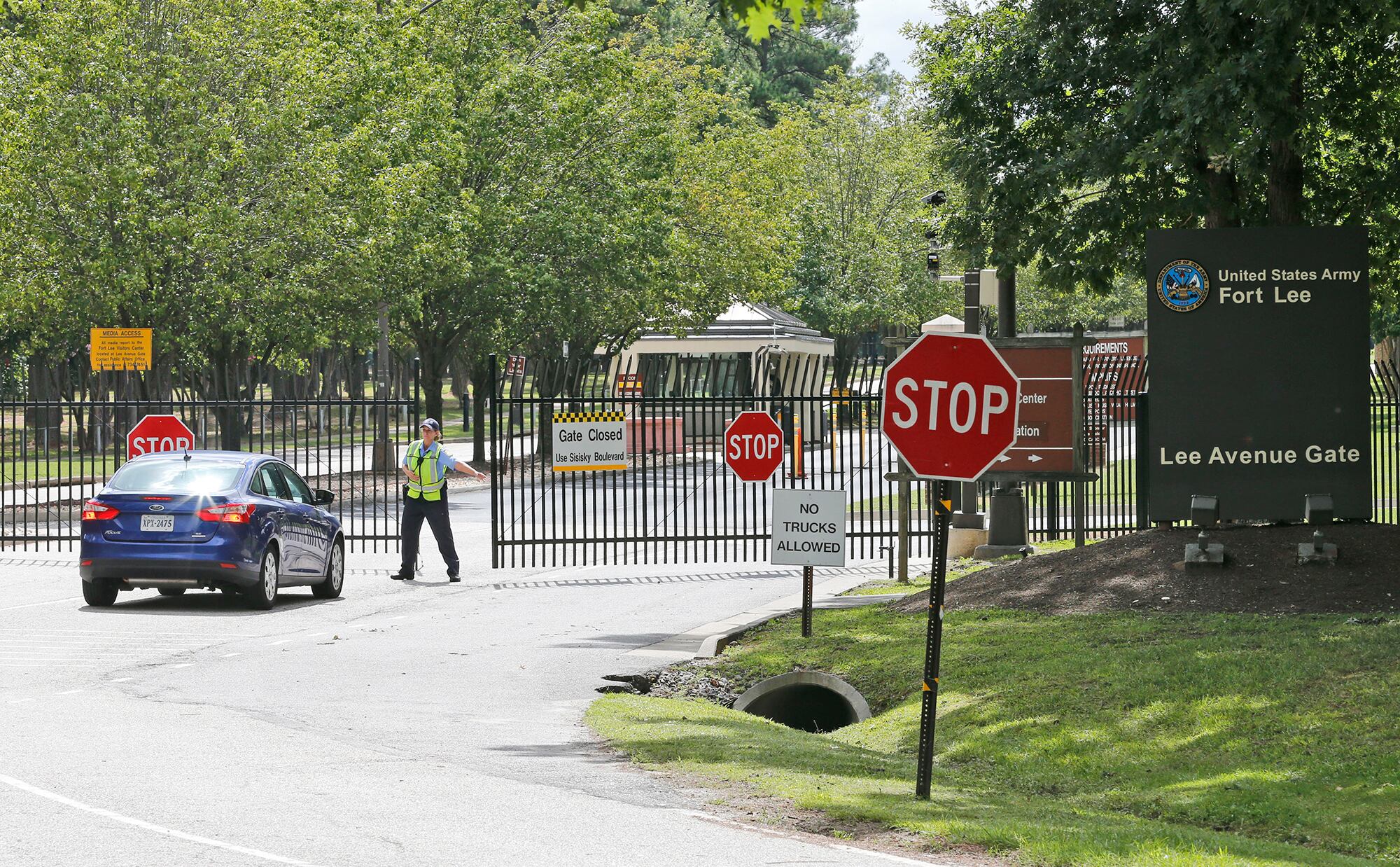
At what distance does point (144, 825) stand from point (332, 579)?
11304 millimetres

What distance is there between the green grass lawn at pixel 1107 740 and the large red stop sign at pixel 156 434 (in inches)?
431

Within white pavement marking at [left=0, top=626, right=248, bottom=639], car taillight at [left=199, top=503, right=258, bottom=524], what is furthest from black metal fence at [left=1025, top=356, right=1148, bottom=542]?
white pavement marking at [left=0, top=626, right=248, bottom=639]

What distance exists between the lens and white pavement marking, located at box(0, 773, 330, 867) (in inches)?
277

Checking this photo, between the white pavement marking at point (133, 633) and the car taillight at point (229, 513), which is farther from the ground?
the car taillight at point (229, 513)

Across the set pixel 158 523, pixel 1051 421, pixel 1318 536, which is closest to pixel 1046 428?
pixel 1051 421

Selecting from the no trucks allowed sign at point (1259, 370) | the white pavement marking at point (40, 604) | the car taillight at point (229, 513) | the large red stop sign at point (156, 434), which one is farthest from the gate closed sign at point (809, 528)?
the large red stop sign at point (156, 434)

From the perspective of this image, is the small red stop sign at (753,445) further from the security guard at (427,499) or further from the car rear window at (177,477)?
the car rear window at (177,477)

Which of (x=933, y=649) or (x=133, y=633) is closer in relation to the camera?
(x=933, y=649)

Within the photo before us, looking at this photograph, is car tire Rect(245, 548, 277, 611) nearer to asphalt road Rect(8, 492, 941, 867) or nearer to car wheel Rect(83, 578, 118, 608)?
asphalt road Rect(8, 492, 941, 867)

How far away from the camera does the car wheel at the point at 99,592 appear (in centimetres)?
1706

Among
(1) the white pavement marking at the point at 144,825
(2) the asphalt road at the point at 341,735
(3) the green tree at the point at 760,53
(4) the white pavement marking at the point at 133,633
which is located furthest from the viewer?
(3) the green tree at the point at 760,53

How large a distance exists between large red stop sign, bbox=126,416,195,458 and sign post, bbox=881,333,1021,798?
15053 millimetres

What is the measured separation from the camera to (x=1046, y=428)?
1772 centimetres

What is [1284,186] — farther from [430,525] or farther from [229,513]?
[229,513]
